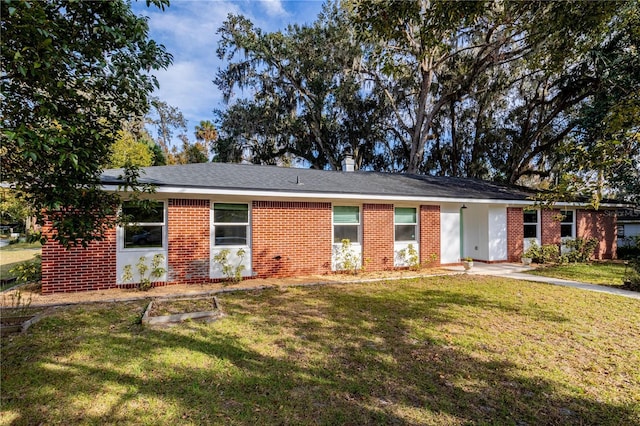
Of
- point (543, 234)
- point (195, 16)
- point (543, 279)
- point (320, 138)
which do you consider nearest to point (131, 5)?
point (195, 16)

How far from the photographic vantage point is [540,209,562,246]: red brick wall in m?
13.0

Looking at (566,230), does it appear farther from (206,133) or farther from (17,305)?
(206,133)

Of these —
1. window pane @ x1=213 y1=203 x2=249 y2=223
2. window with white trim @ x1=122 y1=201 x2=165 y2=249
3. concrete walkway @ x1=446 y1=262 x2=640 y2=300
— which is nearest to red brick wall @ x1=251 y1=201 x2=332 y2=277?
window pane @ x1=213 y1=203 x2=249 y2=223

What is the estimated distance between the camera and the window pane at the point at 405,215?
10.9 metres

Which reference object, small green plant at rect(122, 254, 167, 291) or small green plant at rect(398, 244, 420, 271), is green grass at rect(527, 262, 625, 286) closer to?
small green plant at rect(398, 244, 420, 271)

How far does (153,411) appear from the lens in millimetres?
3027

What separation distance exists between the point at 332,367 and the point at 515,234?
11615mm

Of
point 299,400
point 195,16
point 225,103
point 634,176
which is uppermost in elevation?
point 225,103

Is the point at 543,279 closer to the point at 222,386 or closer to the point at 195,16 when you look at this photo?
the point at 222,386

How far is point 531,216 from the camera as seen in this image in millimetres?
13133

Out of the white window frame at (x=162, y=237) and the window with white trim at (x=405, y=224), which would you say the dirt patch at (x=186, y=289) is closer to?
the white window frame at (x=162, y=237)

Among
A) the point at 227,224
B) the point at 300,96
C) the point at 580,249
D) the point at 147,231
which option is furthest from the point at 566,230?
the point at 300,96

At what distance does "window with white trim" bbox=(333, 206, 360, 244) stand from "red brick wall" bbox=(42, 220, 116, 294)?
20.3 ft

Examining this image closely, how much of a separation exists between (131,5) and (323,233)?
7.36 metres
